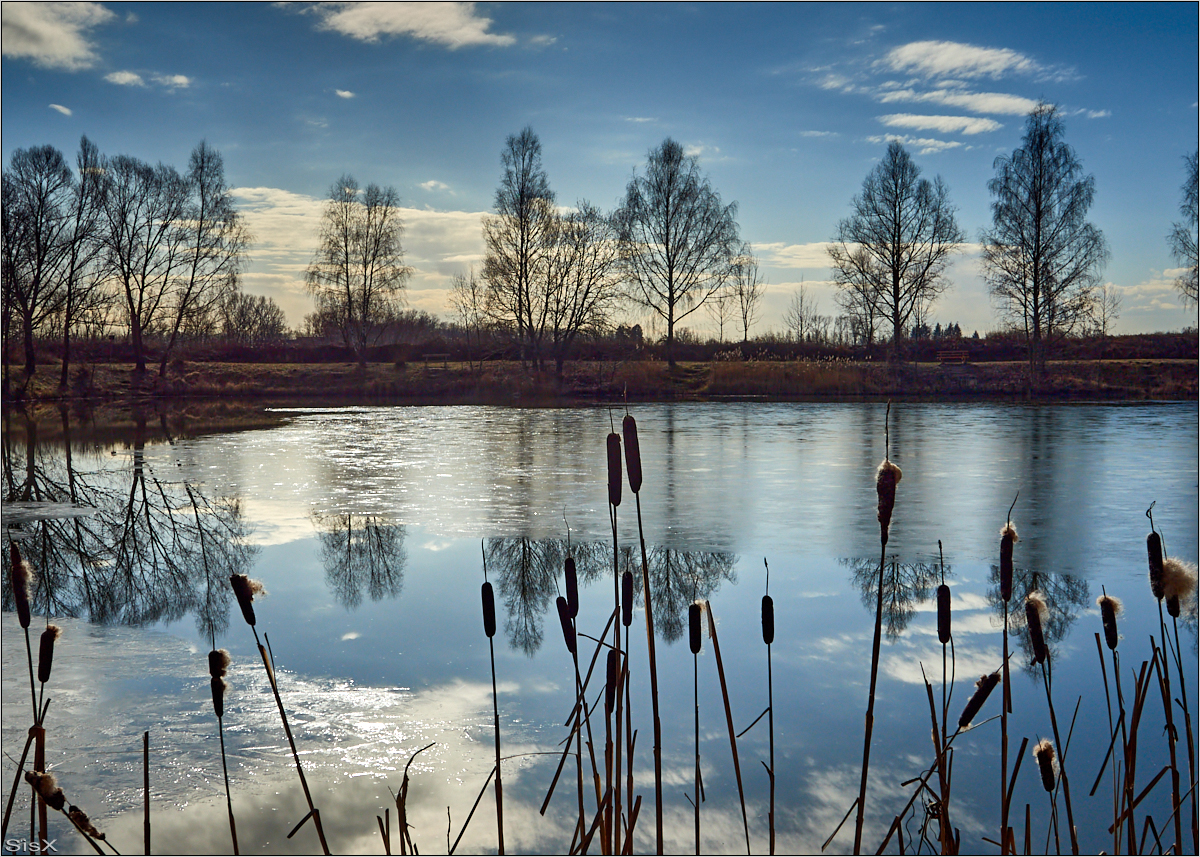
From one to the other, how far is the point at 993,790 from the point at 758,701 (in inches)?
39.2

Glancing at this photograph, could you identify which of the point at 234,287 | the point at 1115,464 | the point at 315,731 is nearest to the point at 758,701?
the point at 315,731

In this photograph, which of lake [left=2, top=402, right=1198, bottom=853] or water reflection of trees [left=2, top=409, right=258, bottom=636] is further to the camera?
water reflection of trees [left=2, top=409, right=258, bottom=636]

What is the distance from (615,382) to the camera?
95.9ft

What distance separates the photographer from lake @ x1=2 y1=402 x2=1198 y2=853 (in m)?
3.11

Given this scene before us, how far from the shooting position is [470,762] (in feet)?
11.1

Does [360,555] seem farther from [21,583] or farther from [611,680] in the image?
[21,583]

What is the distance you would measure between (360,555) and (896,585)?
3.63 m

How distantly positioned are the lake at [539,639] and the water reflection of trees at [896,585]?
A: 0.03 meters

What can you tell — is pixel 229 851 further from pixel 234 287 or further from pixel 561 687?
pixel 234 287

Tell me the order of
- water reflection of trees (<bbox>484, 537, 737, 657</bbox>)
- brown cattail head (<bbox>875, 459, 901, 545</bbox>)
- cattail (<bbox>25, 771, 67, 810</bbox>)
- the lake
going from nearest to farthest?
brown cattail head (<bbox>875, 459, 901, 545</bbox>) < cattail (<bbox>25, 771, 67, 810</bbox>) < the lake < water reflection of trees (<bbox>484, 537, 737, 657</bbox>)

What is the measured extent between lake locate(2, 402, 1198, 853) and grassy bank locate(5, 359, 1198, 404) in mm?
16310

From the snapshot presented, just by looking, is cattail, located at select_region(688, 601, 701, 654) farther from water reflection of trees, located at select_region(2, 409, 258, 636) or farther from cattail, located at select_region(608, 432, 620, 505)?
water reflection of trees, located at select_region(2, 409, 258, 636)

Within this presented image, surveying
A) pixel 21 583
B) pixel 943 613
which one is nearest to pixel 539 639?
pixel 943 613

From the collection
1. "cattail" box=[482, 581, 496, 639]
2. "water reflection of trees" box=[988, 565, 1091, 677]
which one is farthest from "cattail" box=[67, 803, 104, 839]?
"water reflection of trees" box=[988, 565, 1091, 677]
